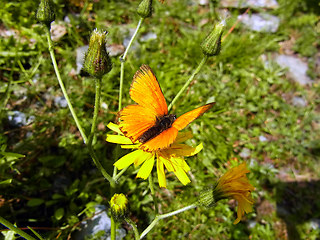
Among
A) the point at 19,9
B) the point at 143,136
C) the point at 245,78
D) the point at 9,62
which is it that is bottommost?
the point at 245,78

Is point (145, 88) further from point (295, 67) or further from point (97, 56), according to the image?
point (295, 67)

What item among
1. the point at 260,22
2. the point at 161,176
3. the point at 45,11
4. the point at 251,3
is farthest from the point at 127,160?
the point at 251,3

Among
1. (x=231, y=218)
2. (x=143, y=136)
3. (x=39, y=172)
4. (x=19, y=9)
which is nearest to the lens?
(x=143, y=136)

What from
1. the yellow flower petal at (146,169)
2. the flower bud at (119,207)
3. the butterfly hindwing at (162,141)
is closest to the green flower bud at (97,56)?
the butterfly hindwing at (162,141)

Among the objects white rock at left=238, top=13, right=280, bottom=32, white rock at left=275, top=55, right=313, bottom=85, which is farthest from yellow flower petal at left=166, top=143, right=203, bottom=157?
white rock at left=238, top=13, right=280, bottom=32

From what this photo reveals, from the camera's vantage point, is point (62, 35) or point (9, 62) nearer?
point (9, 62)

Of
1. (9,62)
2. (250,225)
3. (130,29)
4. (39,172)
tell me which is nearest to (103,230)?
(39,172)

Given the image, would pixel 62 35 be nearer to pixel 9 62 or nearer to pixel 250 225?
pixel 9 62
